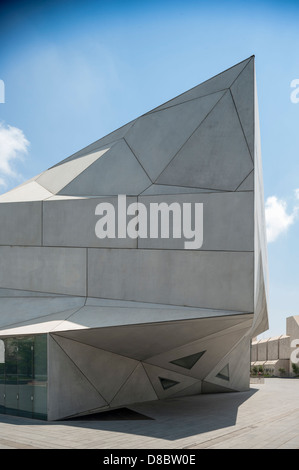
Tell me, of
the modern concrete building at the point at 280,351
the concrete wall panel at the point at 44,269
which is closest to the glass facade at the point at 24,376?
the concrete wall panel at the point at 44,269

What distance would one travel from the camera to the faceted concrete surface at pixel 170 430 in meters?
10.8

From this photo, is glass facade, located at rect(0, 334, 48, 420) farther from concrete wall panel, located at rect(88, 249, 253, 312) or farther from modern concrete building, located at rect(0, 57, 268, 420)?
concrete wall panel, located at rect(88, 249, 253, 312)

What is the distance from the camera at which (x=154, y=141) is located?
17766 mm

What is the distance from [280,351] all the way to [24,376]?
40.2 m

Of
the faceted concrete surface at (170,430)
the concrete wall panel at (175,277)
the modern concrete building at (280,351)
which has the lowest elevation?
the modern concrete building at (280,351)

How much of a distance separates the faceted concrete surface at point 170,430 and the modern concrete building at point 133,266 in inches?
63.3

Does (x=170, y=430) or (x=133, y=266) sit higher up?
(x=133, y=266)

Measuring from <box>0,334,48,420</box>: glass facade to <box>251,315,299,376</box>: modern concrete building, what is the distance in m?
38.3

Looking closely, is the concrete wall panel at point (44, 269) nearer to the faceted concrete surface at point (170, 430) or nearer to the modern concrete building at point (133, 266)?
the modern concrete building at point (133, 266)

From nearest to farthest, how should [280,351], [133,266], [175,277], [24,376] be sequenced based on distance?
[24,376] < [175,277] < [133,266] < [280,351]

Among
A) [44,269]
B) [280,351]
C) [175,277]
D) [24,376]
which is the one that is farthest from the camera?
[280,351]

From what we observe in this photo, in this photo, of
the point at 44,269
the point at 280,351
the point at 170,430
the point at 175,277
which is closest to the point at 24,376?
the point at 44,269

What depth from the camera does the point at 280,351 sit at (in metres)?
49.2

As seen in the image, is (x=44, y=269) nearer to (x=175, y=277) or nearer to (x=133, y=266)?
(x=133, y=266)
